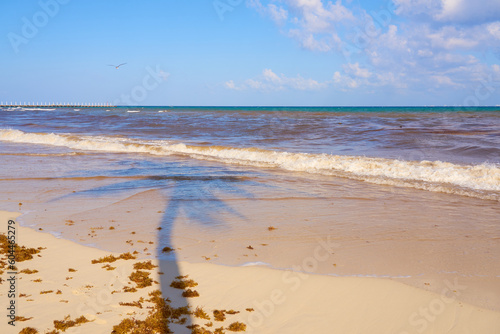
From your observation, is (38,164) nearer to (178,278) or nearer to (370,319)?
(178,278)

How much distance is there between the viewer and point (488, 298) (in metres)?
3.83

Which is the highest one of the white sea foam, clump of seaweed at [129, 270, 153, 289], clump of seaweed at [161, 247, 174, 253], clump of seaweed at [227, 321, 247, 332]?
the white sea foam

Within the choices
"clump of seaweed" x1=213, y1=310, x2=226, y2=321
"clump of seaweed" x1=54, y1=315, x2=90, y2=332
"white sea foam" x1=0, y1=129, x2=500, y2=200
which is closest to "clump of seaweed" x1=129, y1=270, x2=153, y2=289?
"clump of seaweed" x1=54, y1=315, x2=90, y2=332

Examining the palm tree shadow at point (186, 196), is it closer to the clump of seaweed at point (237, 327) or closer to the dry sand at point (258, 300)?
the dry sand at point (258, 300)

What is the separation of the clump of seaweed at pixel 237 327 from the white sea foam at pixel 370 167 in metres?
7.16

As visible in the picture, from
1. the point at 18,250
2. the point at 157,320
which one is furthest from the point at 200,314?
the point at 18,250

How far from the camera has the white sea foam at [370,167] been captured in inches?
369

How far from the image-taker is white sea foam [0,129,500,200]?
938 cm

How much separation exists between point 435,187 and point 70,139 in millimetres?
19210

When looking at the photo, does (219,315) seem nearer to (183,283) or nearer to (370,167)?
(183,283)

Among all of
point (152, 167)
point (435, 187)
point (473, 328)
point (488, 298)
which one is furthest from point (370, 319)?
point (152, 167)

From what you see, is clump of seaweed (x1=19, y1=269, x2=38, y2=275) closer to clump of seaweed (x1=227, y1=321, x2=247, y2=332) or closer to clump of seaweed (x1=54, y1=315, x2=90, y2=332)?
clump of seaweed (x1=54, y1=315, x2=90, y2=332)

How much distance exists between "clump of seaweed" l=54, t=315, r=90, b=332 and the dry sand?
51 millimetres

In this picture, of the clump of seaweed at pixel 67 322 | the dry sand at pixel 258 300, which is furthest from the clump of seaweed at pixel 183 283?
the clump of seaweed at pixel 67 322
